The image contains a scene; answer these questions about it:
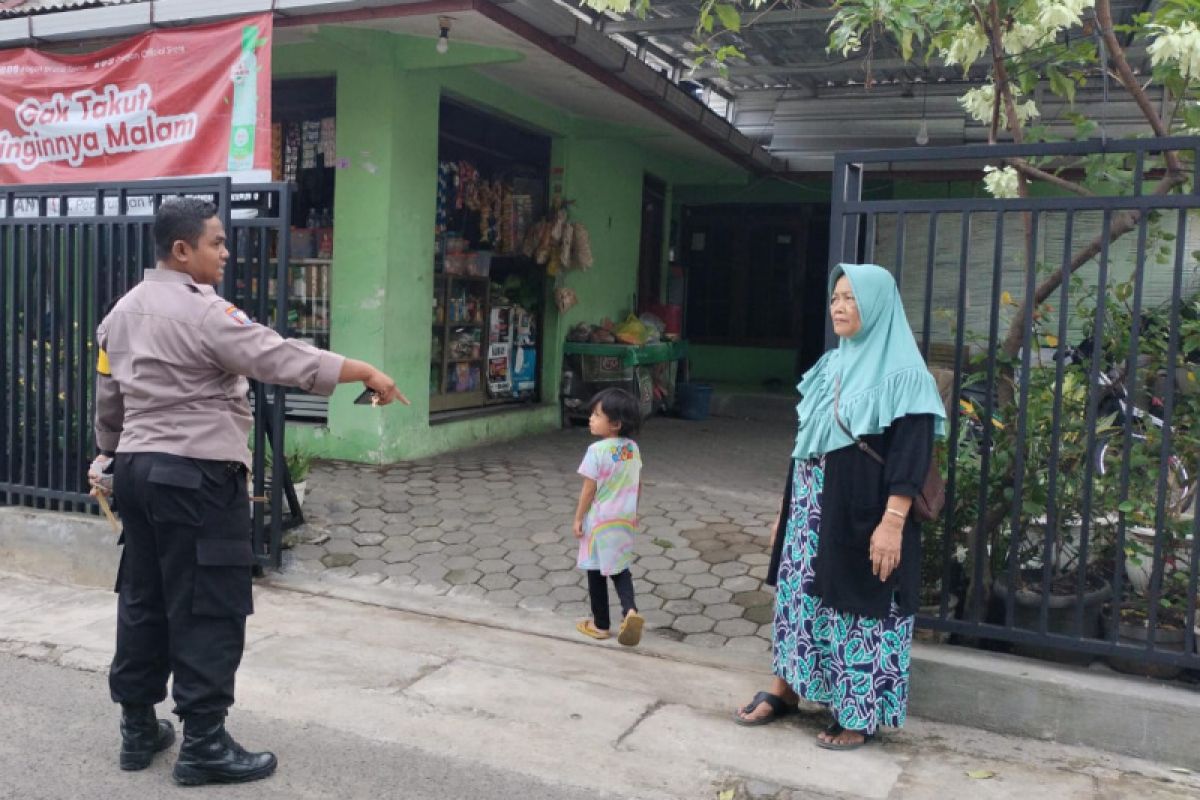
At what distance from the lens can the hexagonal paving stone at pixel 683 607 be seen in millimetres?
5148

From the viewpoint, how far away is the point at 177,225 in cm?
322

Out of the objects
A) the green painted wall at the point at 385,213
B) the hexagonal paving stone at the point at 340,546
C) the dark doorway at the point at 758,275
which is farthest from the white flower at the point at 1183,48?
the dark doorway at the point at 758,275

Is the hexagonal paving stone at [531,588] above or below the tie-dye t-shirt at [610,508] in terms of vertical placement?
below

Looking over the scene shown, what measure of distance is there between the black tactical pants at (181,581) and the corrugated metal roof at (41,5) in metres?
5.12

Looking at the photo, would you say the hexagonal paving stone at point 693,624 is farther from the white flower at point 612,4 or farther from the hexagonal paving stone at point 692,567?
the white flower at point 612,4

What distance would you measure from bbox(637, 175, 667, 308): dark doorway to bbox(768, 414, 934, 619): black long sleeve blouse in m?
8.90

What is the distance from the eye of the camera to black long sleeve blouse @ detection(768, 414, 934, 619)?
3.44 metres

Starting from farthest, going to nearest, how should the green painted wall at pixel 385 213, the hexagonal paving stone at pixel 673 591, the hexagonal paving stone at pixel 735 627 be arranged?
the green painted wall at pixel 385 213, the hexagonal paving stone at pixel 673 591, the hexagonal paving stone at pixel 735 627

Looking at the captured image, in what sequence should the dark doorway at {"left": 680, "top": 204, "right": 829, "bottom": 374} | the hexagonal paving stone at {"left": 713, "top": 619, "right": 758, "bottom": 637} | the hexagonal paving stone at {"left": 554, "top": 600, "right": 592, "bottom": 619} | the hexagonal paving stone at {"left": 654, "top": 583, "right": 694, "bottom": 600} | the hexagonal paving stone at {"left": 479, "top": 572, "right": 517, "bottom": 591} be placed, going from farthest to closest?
the dark doorway at {"left": 680, "top": 204, "right": 829, "bottom": 374} → the hexagonal paving stone at {"left": 479, "top": 572, "right": 517, "bottom": 591} → the hexagonal paving stone at {"left": 654, "top": 583, "right": 694, "bottom": 600} → the hexagonal paving stone at {"left": 554, "top": 600, "right": 592, "bottom": 619} → the hexagonal paving stone at {"left": 713, "top": 619, "right": 758, "bottom": 637}

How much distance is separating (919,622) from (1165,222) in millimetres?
6751

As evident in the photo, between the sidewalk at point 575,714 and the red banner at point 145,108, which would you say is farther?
the red banner at point 145,108

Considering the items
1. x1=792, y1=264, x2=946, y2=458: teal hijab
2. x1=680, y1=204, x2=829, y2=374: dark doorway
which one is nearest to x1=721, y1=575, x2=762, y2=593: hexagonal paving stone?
x1=792, y1=264, x2=946, y2=458: teal hijab

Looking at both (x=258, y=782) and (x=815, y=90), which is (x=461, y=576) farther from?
(x=815, y=90)

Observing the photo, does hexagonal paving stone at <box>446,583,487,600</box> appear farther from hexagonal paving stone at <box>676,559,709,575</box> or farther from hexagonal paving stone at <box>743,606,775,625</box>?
hexagonal paving stone at <box>743,606,775,625</box>
